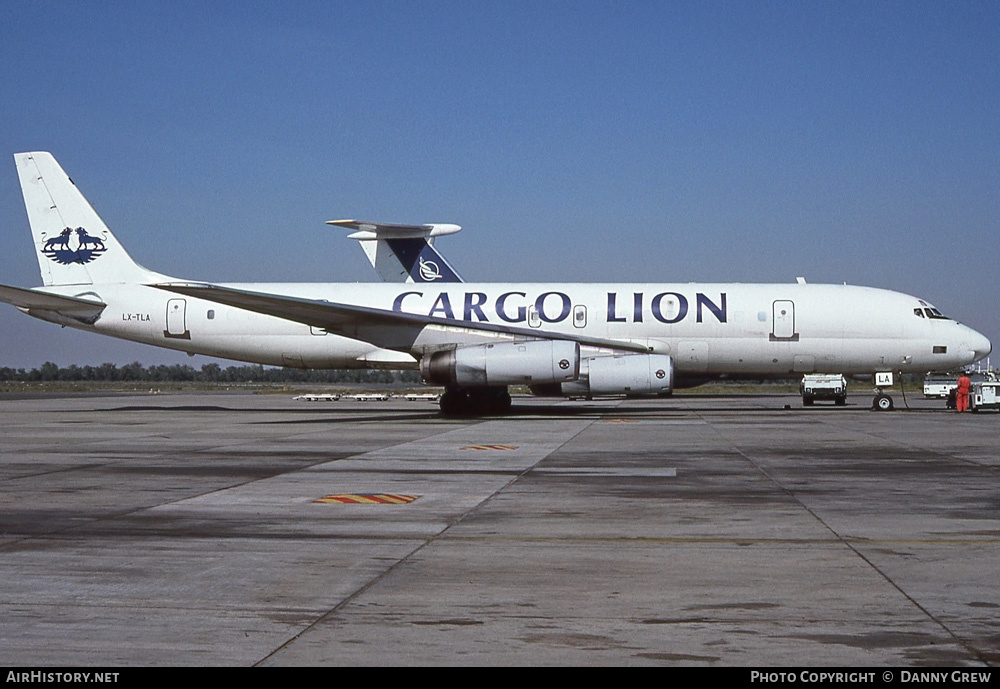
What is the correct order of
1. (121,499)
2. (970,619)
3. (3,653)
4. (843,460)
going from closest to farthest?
1. (3,653)
2. (970,619)
3. (121,499)
4. (843,460)

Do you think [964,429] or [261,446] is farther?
[964,429]

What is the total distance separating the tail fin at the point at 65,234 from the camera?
2769 cm

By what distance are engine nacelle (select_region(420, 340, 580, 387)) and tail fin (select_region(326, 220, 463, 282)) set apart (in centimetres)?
2622

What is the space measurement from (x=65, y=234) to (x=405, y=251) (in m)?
24.1

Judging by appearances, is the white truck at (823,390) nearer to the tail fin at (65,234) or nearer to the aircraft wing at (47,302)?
the tail fin at (65,234)

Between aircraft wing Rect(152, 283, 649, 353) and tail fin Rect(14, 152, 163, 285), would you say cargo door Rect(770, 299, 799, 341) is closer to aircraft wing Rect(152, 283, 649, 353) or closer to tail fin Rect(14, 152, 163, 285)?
aircraft wing Rect(152, 283, 649, 353)

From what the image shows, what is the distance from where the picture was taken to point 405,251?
167 feet

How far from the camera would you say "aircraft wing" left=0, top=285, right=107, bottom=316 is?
25688mm

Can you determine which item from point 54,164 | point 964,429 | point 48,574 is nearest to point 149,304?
point 54,164

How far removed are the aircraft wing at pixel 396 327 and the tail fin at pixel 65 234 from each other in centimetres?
462

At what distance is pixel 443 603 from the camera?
17.6 feet

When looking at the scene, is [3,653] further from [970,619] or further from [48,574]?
[970,619]

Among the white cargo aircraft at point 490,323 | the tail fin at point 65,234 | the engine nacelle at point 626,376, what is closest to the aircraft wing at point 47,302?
the white cargo aircraft at point 490,323

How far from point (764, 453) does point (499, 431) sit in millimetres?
6381
